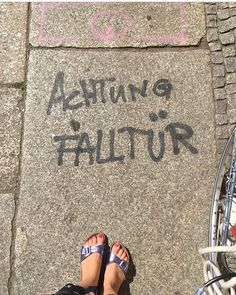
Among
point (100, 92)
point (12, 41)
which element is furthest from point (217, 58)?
point (12, 41)

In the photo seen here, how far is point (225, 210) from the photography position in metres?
3.09

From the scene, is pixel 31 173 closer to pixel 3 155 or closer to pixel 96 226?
pixel 3 155

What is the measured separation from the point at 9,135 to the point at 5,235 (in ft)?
2.45

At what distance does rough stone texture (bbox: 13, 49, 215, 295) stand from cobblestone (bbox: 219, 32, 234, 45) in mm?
181

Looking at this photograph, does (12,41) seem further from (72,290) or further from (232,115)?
(72,290)

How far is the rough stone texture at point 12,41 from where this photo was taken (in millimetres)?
3689

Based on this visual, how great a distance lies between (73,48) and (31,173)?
106 centimetres

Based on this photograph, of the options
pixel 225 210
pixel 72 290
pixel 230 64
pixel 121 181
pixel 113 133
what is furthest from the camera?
pixel 230 64

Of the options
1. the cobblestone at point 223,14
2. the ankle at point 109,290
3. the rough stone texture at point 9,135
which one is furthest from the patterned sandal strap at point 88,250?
the cobblestone at point 223,14

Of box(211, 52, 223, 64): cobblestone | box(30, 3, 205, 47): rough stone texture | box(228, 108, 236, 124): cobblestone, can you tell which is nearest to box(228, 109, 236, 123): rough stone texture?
box(228, 108, 236, 124): cobblestone

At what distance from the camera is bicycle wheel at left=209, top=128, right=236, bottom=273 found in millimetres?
3051

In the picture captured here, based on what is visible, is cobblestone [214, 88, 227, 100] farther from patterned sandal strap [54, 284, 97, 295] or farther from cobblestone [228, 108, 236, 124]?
patterned sandal strap [54, 284, 97, 295]

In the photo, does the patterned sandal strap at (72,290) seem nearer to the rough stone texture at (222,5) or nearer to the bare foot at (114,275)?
the bare foot at (114,275)

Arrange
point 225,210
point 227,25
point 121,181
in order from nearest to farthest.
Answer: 1. point 225,210
2. point 121,181
3. point 227,25
